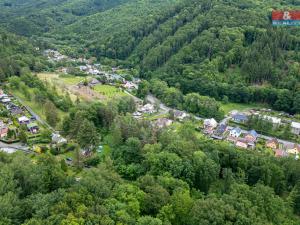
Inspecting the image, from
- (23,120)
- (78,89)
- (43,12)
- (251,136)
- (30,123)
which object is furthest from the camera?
(43,12)

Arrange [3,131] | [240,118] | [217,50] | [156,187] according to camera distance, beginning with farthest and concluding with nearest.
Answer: [217,50] < [240,118] < [3,131] < [156,187]

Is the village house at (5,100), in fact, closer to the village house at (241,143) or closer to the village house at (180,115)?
the village house at (180,115)

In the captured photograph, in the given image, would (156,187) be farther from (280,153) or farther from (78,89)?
(78,89)

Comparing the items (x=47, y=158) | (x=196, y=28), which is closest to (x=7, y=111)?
(x=47, y=158)

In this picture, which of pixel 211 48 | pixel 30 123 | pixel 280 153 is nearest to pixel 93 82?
pixel 30 123

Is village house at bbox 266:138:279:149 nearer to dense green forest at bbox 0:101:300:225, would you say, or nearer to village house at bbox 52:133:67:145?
dense green forest at bbox 0:101:300:225

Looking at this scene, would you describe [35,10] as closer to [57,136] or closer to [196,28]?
[196,28]

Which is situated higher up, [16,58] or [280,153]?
[16,58]
